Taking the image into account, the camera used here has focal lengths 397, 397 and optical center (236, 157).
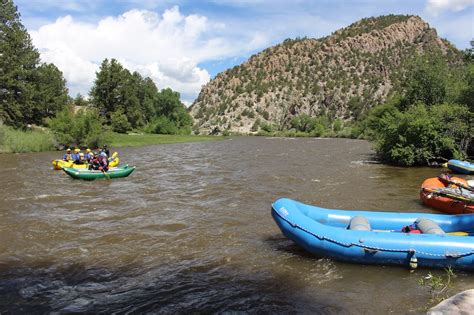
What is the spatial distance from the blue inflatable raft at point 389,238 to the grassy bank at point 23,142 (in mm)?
31354

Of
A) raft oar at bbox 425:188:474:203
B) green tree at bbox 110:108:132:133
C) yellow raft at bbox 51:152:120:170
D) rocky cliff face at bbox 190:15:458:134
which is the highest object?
rocky cliff face at bbox 190:15:458:134

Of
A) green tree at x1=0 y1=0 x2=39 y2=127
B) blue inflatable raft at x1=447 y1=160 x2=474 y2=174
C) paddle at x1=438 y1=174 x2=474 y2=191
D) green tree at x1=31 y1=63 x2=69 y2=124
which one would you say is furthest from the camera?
green tree at x1=31 y1=63 x2=69 y2=124

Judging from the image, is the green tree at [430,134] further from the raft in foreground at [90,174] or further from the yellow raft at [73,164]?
the yellow raft at [73,164]

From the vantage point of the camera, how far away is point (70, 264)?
7.94 meters

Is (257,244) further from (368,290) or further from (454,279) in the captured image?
(454,279)

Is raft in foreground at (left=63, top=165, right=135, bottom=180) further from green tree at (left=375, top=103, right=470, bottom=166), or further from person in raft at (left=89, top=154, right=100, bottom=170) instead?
green tree at (left=375, top=103, right=470, bottom=166)

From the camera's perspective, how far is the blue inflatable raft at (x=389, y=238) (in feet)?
22.9

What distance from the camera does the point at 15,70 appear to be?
3878cm

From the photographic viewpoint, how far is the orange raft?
1055 centimetres

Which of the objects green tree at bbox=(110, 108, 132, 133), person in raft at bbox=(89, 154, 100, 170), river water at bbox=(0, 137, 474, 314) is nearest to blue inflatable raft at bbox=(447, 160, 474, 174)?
river water at bbox=(0, 137, 474, 314)

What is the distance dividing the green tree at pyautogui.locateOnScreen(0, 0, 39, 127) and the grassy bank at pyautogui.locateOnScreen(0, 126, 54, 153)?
357cm

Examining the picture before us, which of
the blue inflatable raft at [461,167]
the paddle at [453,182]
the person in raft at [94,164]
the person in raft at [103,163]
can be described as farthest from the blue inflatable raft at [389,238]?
the person in raft at [94,164]

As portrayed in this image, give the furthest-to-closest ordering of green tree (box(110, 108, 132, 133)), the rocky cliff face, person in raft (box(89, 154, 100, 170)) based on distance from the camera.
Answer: the rocky cliff face, green tree (box(110, 108, 132, 133)), person in raft (box(89, 154, 100, 170))

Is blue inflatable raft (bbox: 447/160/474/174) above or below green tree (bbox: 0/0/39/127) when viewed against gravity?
below
